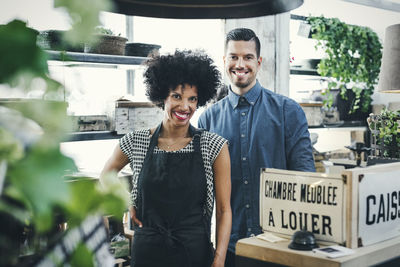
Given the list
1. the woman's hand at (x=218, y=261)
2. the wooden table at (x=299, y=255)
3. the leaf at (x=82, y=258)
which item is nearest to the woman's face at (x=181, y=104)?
the woman's hand at (x=218, y=261)

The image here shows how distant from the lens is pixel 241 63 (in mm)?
2377

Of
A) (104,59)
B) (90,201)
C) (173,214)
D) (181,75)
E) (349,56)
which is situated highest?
(349,56)

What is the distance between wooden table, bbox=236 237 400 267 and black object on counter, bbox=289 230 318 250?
22 millimetres

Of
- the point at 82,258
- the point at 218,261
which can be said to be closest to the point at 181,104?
the point at 218,261

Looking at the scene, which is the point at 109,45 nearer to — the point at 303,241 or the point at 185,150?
the point at 185,150

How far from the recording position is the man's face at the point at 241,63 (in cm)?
239

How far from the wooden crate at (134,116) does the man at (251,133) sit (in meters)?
0.82

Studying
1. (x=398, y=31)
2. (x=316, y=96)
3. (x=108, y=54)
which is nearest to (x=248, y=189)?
(x=108, y=54)

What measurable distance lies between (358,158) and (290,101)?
51.7 inches

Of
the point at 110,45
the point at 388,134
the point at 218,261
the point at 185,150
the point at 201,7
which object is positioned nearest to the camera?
the point at 201,7

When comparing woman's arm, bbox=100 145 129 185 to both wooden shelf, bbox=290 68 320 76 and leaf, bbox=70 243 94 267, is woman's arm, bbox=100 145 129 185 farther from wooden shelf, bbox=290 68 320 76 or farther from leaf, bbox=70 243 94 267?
wooden shelf, bbox=290 68 320 76

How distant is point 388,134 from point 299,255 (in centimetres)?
208

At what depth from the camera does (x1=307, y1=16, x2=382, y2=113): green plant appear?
5043 millimetres

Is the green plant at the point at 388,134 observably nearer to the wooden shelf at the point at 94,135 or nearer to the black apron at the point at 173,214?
the black apron at the point at 173,214
